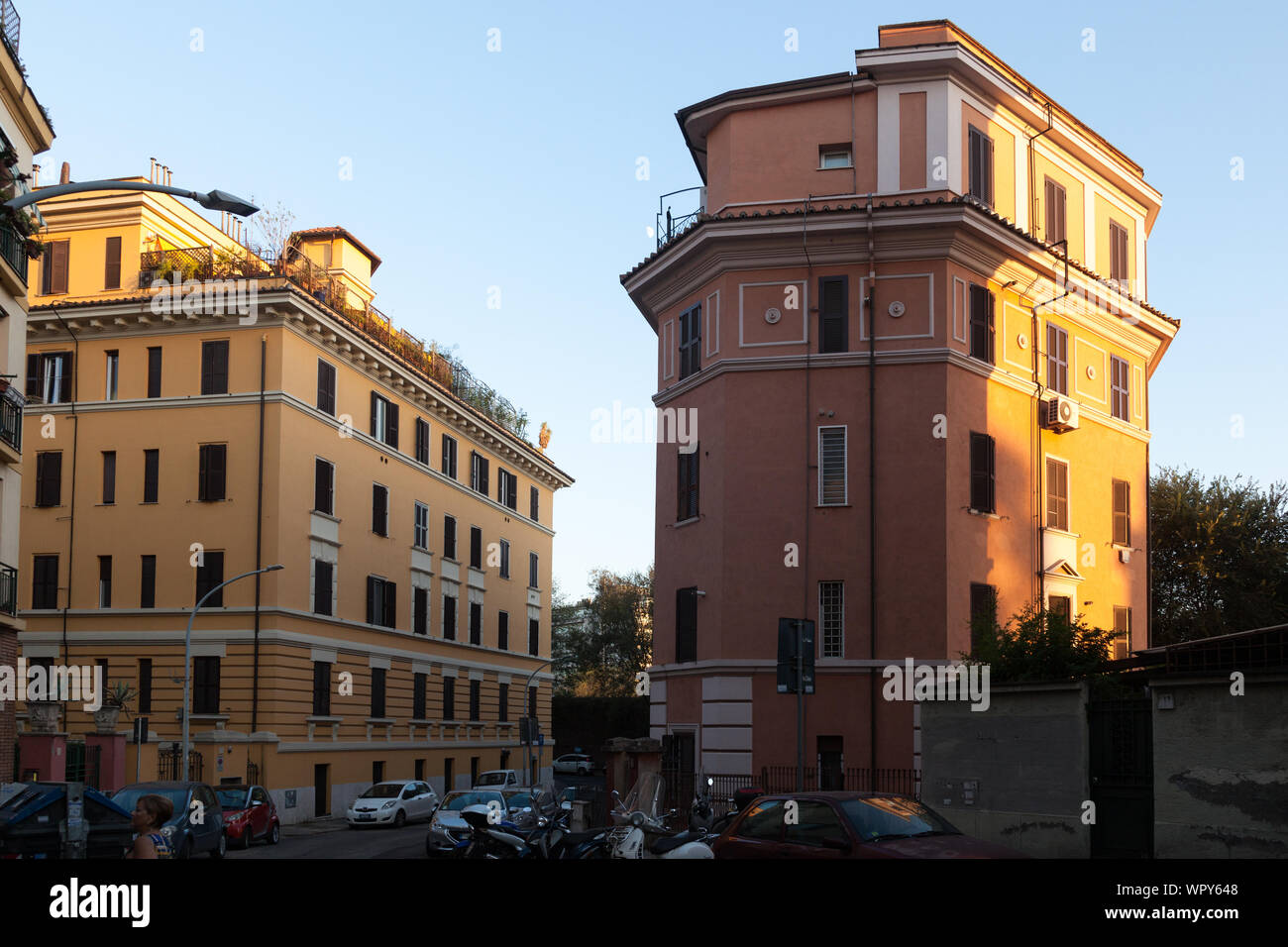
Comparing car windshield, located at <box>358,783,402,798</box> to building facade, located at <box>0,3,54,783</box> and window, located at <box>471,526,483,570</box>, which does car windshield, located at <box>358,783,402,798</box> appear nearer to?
building facade, located at <box>0,3,54,783</box>

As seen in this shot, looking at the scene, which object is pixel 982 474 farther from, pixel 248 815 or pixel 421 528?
pixel 421 528

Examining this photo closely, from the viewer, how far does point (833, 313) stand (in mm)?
30812

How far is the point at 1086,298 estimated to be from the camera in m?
34.2

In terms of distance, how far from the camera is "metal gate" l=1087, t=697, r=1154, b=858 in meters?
18.5

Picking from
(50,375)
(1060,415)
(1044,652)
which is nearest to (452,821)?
(1044,652)

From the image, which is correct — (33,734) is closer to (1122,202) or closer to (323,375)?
(323,375)

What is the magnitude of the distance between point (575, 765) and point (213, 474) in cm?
4446

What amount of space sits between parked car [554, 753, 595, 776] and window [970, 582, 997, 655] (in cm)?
5388

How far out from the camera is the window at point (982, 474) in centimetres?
3083

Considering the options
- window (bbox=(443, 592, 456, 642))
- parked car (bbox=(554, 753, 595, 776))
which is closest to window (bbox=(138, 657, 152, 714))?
window (bbox=(443, 592, 456, 642))

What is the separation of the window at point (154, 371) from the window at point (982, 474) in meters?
26.6
